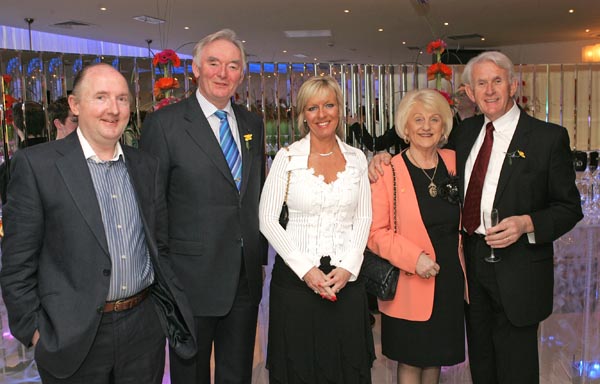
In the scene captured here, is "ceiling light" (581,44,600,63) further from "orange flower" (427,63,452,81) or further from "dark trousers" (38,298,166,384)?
"dark trousers" (38,298,166,384)

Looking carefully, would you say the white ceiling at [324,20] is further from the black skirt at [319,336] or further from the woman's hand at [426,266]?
the black skirt at [319,336]

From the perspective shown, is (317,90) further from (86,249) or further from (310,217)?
(86,249)

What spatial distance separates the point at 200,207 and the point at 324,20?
9.69m

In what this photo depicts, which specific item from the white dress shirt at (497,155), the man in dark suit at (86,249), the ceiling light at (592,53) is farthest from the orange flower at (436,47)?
the ceiling light at (592,53)

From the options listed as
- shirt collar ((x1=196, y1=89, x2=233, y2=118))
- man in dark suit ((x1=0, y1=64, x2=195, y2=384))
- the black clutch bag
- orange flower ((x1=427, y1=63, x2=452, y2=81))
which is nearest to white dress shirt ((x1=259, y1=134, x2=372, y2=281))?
the black clutch bag

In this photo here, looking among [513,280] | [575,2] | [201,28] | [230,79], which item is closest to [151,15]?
[201,28]

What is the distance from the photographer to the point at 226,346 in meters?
2.58

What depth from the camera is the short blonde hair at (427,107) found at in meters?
2.65

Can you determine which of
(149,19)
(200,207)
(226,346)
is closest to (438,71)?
(200,207)

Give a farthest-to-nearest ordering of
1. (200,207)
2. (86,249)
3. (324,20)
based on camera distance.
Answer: (324,20)
(200,207)
(86,249)

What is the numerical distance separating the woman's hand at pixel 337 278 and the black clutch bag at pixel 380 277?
0.19 metres

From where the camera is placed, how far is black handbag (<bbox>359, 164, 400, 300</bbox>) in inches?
102

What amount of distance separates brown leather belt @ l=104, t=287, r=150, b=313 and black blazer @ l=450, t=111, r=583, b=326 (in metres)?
1.53

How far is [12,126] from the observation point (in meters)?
5.83
